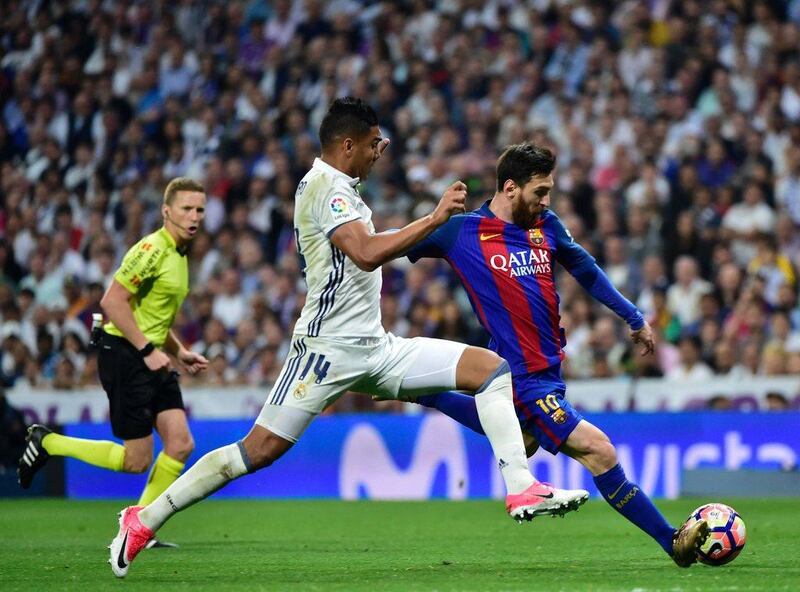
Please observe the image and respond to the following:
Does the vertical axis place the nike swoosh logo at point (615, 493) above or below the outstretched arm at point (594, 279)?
below

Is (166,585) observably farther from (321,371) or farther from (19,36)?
(19,36)

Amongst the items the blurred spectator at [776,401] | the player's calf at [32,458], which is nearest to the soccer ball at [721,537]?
the player's calf at [32,458]

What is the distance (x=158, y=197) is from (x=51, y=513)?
7192 millimetres

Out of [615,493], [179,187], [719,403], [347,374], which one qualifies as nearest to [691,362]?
[719,403]

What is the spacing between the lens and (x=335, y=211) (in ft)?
21.5

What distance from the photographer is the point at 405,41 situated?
18.8 meters

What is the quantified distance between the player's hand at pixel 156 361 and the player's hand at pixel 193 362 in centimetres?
15

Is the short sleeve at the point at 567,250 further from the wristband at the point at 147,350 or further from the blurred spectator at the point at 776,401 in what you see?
the blurred spectator at the point at 776,401

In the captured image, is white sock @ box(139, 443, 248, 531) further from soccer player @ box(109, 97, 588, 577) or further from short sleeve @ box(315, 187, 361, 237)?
short sleeve @ box(315, 187, 361, 237)

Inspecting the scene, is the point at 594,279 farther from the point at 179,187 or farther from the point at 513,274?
the point at 179,187

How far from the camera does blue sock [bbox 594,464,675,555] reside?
692cm

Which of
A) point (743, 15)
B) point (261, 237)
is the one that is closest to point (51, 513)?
point (261, 237)

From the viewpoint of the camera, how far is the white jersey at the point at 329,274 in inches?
264

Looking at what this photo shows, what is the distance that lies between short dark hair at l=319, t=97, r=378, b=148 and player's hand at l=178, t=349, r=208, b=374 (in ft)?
8.50
